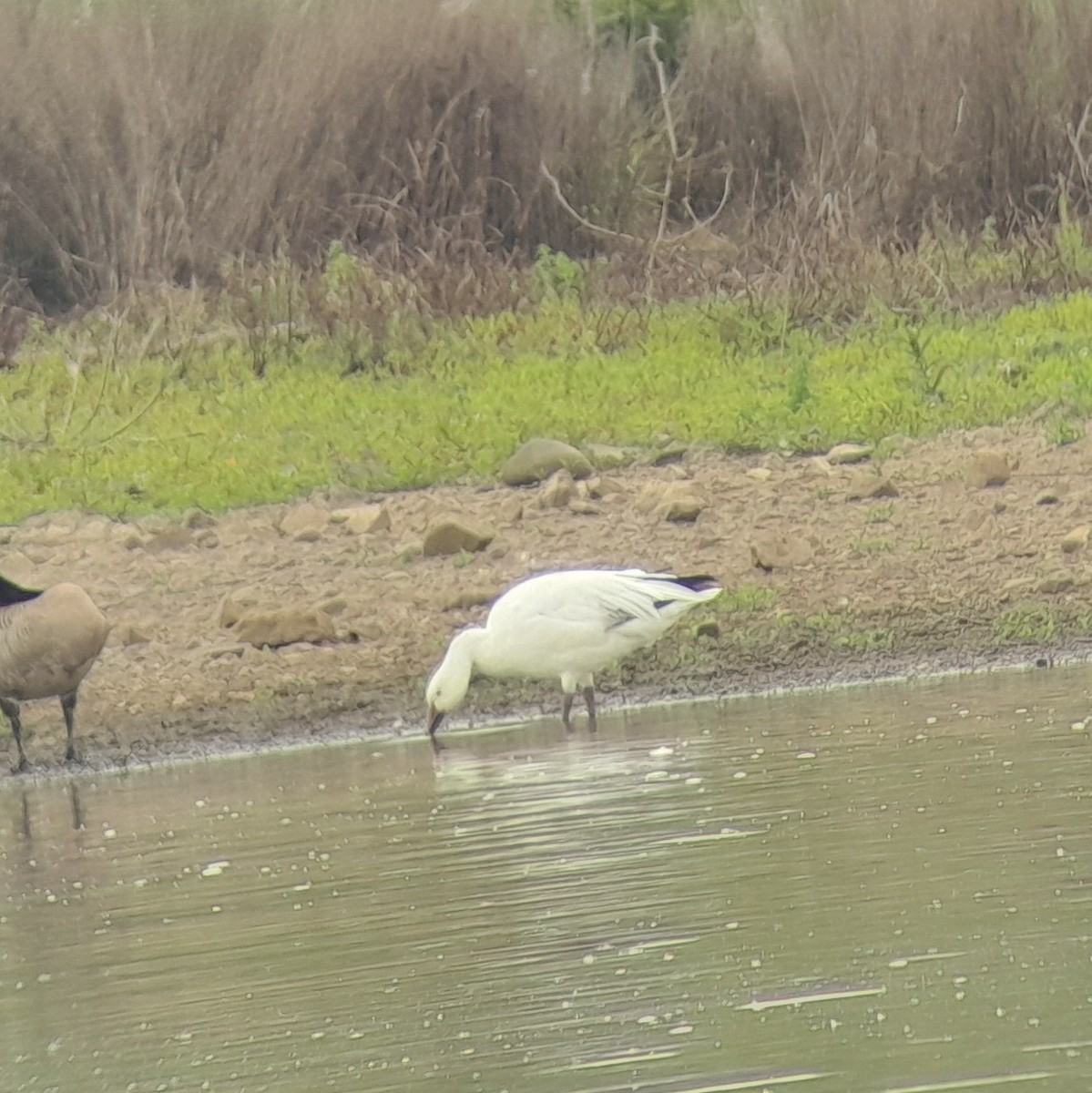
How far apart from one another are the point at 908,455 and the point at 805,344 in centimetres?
223

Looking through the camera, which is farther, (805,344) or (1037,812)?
(805,344)

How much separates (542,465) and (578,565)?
1101 mm

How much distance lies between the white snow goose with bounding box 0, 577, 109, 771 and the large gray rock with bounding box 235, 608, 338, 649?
99 centimetres

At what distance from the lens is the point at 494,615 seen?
932 centimetres

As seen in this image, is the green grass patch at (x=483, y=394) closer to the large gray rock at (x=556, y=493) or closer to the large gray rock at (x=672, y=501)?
the large gray rock at (x=556, y=493)

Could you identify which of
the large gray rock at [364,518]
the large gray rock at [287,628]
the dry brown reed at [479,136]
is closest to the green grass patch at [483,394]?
the large gray rock at [364,518]

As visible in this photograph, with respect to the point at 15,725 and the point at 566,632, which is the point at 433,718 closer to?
the point at 566,632

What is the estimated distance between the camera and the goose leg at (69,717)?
948 centimetres

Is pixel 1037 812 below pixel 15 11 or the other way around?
below

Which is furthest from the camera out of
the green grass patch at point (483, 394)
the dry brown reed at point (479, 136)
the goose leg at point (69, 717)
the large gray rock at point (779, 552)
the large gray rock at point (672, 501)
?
the dry brown reed at point (479, 136)

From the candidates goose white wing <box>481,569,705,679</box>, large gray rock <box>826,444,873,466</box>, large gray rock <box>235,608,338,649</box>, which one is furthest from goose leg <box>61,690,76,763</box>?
large gray rock <box>826,444,873,466</box>

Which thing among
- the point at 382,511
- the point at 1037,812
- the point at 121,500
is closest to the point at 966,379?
the point at 382,511

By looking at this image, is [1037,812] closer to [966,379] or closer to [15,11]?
[966,379]

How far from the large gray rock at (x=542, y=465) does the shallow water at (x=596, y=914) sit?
3.04m
